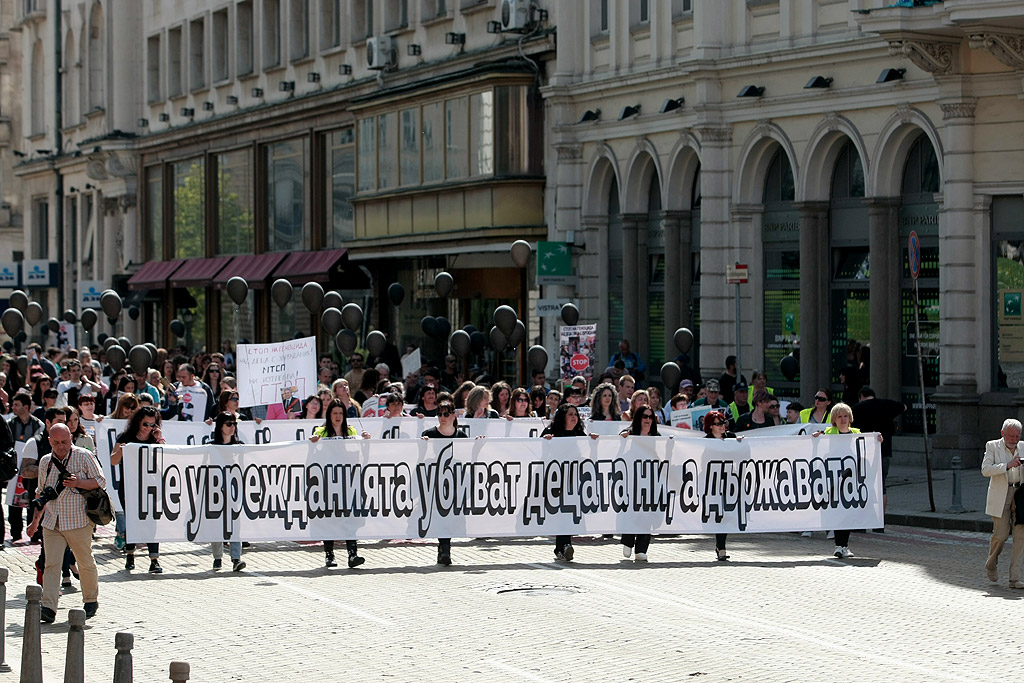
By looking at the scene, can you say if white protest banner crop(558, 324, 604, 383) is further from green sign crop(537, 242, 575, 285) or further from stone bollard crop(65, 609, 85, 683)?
stone bollard crop(65, 609, 85, 683)

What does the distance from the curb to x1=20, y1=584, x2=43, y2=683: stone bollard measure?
1152 centimetres

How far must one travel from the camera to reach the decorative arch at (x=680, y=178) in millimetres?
30281

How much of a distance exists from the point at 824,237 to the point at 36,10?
44.3 m

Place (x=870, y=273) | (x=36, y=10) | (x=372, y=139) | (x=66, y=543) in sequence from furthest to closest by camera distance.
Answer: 1. (x=36, y=10)
2. (x=372, y=139)
3. (x=870, y=273)
4. (x=66, y=543)

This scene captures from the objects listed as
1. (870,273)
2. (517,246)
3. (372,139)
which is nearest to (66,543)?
(870,273)

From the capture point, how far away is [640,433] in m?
17.2

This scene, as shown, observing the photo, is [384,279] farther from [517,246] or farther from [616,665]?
[616,665]

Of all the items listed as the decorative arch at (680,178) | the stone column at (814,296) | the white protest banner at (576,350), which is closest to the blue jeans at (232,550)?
the white protest banner at (576,350)

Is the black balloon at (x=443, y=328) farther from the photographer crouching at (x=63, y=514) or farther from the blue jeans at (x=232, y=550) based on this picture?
the photographer crouching at (x=63, y=514)

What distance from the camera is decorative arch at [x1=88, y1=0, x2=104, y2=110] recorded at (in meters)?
57.9

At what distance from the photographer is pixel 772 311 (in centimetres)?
2866


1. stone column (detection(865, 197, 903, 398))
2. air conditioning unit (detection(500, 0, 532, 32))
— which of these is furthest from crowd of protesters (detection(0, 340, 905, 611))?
air conditioning unit (detection(500, 0, 532, 32))

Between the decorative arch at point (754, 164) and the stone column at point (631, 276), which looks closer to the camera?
the decorative arch at point (754, 164)

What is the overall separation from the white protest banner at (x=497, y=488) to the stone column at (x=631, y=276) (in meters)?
14.7
